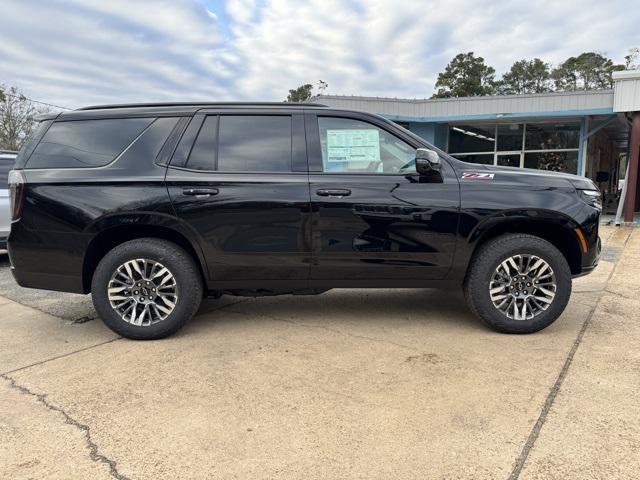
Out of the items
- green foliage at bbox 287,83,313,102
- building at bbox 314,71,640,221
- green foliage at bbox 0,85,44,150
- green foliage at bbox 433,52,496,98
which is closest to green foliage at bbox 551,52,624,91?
green foliage at bbox 433,52,496,98

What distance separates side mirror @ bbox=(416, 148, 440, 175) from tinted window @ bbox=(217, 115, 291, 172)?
105 centimetres

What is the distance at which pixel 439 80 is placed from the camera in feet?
172

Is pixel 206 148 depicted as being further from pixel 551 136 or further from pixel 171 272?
pixel 551 136

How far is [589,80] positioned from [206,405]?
6344cm

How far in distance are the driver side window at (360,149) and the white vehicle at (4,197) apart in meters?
5.10

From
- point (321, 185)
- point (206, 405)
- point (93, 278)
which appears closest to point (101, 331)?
point (93, 278)

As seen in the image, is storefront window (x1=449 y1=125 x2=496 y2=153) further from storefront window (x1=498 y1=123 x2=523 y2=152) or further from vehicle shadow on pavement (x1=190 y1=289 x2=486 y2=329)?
vehicle shadow on pavement (x1=190 y1=289 x2=486 y2=329)

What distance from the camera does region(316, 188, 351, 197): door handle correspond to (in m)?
3.81

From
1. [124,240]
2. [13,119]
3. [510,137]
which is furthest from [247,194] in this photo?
[13,119]

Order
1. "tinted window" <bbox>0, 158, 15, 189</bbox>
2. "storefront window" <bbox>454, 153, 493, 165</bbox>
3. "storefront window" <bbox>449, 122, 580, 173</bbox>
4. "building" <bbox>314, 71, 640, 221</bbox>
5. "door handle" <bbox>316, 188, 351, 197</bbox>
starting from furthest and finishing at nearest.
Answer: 1. "storefront window" <bbox>454, 153, 493, 165</bbox>
2. "storefront window" <bbox>449, 122, 580, 173</bbox>
3. "building" <bbox>314, 71, 640, 221</bbox>
4. "tinted window" <bbox>0, 158, 15, 189</bbox>
5. "door handle" <bbox>316, 188, 351, 197</bbox>

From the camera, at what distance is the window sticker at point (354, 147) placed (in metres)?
3.95

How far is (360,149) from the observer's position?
13.1 ft

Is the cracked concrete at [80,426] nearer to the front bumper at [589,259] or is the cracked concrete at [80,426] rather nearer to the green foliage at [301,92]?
the front bumper at [589,259]

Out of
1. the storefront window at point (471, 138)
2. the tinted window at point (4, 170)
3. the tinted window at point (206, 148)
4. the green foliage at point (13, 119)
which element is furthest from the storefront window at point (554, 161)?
the green foliage at point (13, 119)
